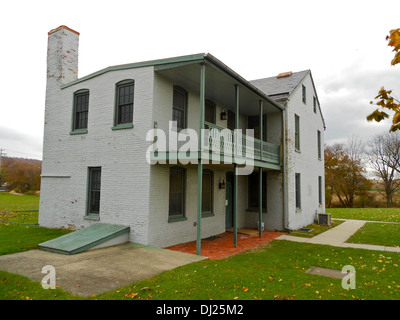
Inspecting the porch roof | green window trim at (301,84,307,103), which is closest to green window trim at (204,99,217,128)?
the porch roof

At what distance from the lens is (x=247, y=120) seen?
51.5ft

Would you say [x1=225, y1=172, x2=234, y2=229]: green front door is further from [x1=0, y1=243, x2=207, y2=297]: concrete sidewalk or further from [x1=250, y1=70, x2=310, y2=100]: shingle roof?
[x1=0, y1=243, x2=207, y2=297]: concrete sidewalk

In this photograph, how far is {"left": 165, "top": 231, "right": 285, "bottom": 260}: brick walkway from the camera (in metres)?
9.11

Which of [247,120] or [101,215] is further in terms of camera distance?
[247,120]

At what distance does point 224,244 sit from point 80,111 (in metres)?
7.93

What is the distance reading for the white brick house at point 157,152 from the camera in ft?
30.9

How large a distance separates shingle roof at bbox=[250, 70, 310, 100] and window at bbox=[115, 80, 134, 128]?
7952 mm

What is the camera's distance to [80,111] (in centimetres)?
1177

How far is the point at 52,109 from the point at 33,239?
5919 millimetres

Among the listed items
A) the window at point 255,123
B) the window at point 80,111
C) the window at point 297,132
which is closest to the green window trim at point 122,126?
the window at point 80,111

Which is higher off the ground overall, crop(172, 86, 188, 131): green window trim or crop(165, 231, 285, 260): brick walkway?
crop(172, 86, 188, 131): green window trim

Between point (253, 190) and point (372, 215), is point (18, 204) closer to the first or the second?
point (253, 190)
